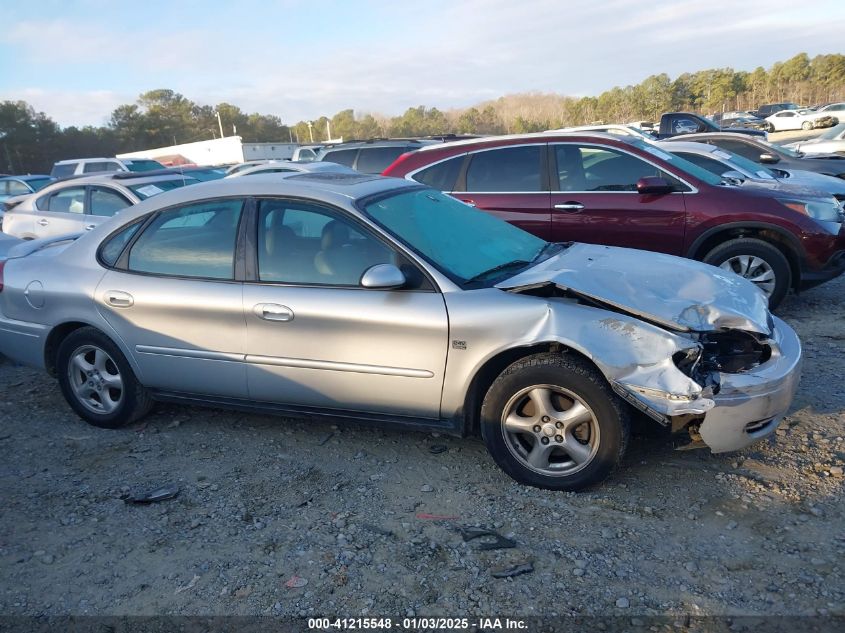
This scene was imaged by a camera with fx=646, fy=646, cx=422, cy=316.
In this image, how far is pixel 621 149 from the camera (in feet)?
20.8

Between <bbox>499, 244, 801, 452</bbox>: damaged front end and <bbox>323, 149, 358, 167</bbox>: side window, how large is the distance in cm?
908

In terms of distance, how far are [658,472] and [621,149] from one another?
12.4 ft

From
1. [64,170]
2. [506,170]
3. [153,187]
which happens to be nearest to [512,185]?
[506,170]

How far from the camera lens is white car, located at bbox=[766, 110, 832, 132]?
37.4 m

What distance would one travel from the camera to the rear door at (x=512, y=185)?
6.49 metres

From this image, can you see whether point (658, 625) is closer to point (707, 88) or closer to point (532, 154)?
point (532, 154)

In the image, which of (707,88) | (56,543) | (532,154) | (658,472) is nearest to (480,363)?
(658,472)

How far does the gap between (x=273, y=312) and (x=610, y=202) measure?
3812 millimetres

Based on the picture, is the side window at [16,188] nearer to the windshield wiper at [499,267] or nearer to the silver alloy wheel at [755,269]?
the windshield wiper at [499,267]

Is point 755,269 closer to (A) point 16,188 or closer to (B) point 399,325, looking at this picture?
(B) point 399,325

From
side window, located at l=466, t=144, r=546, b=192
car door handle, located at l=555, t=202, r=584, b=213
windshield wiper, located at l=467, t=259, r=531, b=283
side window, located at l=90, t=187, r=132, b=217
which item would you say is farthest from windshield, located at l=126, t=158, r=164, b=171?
windshield wiper, located at l=467, t=259, r=531, b=283

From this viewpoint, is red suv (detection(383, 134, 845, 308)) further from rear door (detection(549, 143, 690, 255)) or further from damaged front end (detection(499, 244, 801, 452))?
damaged front end (detection(499, 244, 801, 452))

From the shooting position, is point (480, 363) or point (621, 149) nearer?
point (480, 363)

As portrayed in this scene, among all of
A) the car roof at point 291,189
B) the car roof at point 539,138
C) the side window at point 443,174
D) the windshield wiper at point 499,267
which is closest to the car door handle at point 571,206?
the car roof at point 539,138
